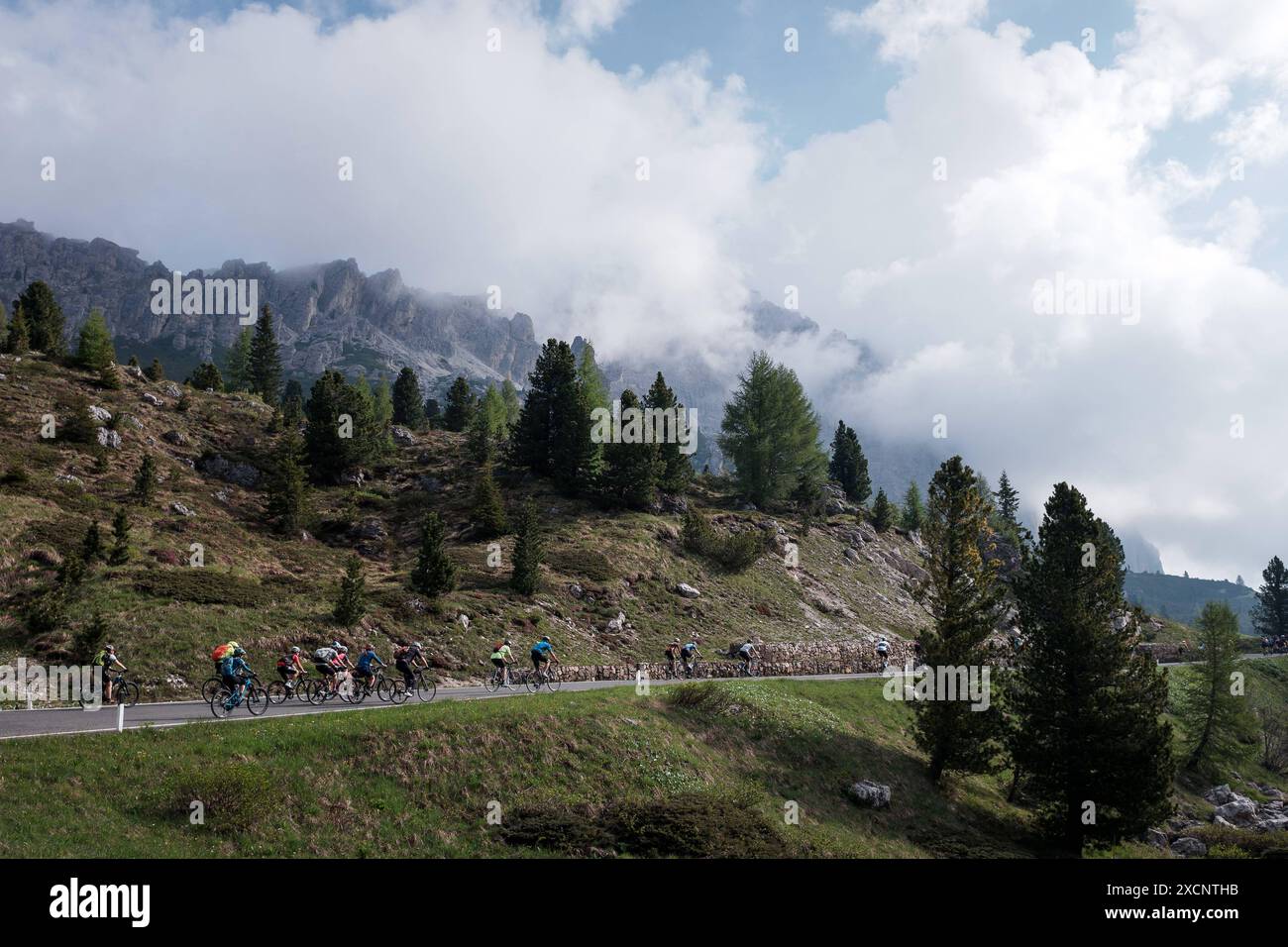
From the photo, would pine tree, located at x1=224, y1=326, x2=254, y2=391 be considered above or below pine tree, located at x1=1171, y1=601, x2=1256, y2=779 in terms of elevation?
above

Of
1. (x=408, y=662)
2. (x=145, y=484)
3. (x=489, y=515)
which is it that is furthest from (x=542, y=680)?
A: (x=145, y=484)

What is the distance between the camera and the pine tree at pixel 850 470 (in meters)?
103

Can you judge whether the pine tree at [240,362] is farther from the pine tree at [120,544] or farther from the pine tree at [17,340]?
the pine tree at [120,544]

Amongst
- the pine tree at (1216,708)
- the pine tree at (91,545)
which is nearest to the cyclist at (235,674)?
the pine tree at (91,545)

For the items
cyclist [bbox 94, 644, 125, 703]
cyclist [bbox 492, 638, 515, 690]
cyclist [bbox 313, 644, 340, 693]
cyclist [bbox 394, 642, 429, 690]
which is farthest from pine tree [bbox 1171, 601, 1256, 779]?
cyclist [bbox 94, 644, 125, 703]

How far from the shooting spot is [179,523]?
1652 inches

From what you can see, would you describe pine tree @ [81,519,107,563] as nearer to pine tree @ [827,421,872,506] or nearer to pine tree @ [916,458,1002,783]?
pine tree @ [916,458,1002,783]

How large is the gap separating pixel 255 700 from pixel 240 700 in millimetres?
825

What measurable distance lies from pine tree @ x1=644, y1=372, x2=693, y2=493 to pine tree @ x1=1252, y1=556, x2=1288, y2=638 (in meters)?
95.7

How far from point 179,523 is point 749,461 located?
54.8 m

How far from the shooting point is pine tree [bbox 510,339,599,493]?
63.4 metres

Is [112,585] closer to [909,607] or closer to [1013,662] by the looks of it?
[1013,662]
